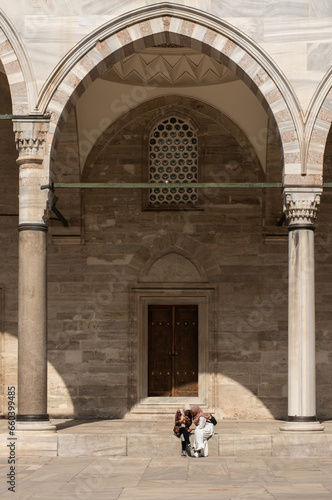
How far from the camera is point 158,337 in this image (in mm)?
16516

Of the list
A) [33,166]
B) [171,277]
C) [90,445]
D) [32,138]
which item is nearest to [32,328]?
[90,445]

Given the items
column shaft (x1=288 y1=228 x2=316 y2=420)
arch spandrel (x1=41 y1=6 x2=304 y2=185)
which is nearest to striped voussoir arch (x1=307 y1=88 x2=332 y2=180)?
arch spandrel (x1=41 y1=6 x2=304 y2=185)

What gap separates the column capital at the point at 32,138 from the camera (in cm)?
1269

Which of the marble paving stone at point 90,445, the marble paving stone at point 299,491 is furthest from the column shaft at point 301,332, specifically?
the marble paving stone at point 299,491

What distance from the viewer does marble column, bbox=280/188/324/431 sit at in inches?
493

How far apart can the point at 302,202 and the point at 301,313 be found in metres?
1.57

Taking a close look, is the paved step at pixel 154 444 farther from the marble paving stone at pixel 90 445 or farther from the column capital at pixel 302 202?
the column capital at pixel 302 202

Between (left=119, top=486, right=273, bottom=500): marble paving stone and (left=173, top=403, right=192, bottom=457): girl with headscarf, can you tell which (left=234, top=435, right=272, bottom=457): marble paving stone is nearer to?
(left=173, top=403, right=192, bottom=457): girl with headscarf

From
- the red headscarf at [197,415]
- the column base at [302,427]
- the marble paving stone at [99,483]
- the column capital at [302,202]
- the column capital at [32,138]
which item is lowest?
the marble paving stone at [99,483]

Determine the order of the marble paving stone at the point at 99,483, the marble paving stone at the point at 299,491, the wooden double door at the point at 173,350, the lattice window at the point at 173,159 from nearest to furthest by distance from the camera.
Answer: the marble paving stone at the point at 299,491 → the marble paving stone at the point at 99,483 → the wooden double door at the point at 173,350 → the lattice window at the point at 173,159

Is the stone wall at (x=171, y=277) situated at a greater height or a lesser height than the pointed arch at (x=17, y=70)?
lesser

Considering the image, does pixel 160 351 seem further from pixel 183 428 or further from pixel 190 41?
pixel 190 41

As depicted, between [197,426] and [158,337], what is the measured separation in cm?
478

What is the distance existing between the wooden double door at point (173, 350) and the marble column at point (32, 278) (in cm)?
419
